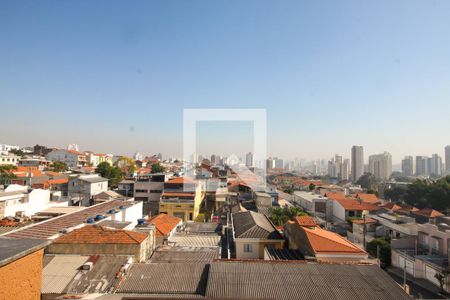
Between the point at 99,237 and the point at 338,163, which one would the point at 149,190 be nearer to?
the point at 99,237

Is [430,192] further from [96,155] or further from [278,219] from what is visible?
[96,155]

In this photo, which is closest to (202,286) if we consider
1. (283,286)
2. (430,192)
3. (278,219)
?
(283,286)

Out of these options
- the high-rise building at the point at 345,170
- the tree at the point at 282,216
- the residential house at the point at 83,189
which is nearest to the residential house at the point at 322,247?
the tree at the point at 282,216

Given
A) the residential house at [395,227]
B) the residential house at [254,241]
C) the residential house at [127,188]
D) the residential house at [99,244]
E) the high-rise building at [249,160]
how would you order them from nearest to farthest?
the residential house at [99,244] < the residential house at [254,241] < the residential house at [395,227] < the residential house at [127,188] < the high-rise building at [249,160]

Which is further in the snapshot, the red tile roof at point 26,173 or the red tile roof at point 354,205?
the red tile roof at point 26,173

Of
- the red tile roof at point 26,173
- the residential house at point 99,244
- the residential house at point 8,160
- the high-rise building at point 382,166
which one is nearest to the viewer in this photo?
the residential house at point 99,244

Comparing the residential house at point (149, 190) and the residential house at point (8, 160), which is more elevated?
the residential house at point (8, 160)

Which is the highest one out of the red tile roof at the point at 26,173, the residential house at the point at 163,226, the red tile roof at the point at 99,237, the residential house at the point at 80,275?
the red tile roof at the point at 26,173

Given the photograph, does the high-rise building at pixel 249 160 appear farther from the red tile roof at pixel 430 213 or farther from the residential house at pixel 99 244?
the residential house at pixel 99 244
